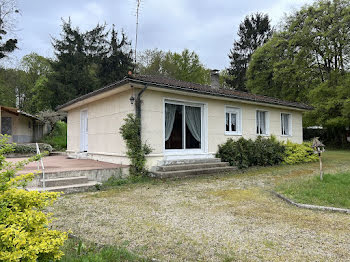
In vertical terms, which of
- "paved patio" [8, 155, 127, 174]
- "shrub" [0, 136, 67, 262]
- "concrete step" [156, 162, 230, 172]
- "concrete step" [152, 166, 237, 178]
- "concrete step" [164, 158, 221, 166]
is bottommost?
"concrete step" [152, 166, 237, 178]

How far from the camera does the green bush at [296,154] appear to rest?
11812mm

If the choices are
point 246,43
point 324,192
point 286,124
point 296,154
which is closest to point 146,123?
point 324,192

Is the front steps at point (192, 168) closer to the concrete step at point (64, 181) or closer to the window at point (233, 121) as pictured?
the window at point (233, 121)

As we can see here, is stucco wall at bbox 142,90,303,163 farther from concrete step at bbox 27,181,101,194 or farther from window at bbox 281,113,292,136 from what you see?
concrete step at bbox 27,181,101,194

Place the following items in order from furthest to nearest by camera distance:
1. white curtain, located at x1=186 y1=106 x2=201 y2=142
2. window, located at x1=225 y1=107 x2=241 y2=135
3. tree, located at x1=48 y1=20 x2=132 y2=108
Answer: tree, located at x1=48 y1=20 x2=132 y2=108 < window, located at x1=225 y1=107 x2=241 y2=135 < white curtain, located at x1=186 y1=106 x2=201 y2=142

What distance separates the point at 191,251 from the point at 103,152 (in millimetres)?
7348

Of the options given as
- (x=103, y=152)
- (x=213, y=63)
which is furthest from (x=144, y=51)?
(x=103, y=152)

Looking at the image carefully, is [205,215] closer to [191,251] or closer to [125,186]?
[191,251]

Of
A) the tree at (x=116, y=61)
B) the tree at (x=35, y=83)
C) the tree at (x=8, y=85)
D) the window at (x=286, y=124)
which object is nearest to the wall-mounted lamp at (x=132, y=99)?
the window at (x=286, y=124)

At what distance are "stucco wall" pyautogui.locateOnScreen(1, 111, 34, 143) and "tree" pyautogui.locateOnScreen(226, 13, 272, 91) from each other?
79.1 feet

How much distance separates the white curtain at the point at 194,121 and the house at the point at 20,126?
14.0 metres

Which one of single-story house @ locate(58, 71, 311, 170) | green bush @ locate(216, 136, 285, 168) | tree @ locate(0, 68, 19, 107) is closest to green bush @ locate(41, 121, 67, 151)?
single-story house @ locate(58, 71, 311, 170)

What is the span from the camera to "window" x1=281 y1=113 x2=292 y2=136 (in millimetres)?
13586

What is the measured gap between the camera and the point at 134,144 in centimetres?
757
